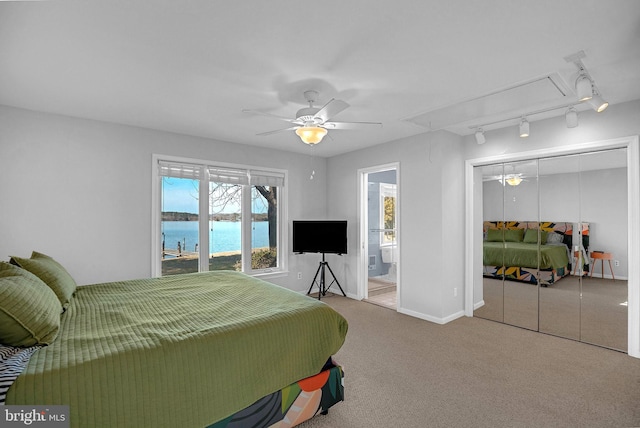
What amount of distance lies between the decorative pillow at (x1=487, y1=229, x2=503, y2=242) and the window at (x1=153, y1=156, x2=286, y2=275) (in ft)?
10.2

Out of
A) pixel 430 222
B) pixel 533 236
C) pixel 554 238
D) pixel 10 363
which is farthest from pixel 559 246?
pixel 10 363

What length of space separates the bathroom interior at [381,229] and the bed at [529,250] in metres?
2.44

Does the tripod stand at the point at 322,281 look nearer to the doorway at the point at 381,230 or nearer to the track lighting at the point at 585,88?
the doorway at the point at 381,230

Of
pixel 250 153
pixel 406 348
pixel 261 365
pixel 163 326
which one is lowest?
pixel 406 348

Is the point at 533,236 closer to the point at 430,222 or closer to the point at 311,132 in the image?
the point at 430,222

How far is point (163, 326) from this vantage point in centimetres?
185

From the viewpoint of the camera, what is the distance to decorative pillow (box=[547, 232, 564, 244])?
364cm

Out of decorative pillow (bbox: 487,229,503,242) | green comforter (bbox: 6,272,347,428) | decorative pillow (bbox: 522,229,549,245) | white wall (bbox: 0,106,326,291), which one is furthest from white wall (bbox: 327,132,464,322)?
white wall (bbox: 0,106,326,291)

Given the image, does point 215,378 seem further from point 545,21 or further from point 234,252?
point 234,252

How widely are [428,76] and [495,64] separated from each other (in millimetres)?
483

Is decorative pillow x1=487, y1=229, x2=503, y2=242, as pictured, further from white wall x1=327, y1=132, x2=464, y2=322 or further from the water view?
the water view

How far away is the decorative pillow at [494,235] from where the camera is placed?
13.7 feet

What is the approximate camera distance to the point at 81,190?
11.5ft

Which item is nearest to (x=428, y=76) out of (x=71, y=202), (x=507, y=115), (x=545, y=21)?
Answer: (x=545, y=21)
